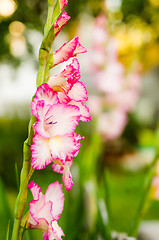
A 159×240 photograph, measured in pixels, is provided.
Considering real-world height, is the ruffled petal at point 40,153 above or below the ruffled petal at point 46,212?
above

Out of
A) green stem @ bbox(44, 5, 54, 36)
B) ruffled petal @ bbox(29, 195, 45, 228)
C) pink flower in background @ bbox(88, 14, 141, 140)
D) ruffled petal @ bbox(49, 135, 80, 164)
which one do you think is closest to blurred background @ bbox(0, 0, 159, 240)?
pink flower in background @ bbox(88, 14, 141, 140)

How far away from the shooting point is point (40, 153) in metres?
0.43

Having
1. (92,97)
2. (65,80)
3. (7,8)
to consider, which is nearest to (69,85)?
(65,80)

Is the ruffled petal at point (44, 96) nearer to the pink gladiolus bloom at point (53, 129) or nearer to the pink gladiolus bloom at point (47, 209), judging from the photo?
the pink gladiolus bloom at point (53, 129)

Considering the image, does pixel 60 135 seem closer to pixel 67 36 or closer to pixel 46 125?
pixel 46 125

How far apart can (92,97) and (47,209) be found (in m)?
1.60

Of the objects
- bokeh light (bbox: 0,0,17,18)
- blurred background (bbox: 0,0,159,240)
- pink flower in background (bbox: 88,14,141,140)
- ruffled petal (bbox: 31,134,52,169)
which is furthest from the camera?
pink flower in background (bbox: 88,14,141,140)

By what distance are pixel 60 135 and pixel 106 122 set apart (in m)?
1.82

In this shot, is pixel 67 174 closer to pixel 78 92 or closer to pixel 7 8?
pixel 78 92

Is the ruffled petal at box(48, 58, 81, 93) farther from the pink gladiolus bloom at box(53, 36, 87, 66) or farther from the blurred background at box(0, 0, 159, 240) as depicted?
the blurred background at box(0, 0, 159, 240)

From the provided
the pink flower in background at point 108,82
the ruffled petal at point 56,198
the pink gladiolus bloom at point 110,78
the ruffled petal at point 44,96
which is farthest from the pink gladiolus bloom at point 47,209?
the pink gladiolus bloom at point 110,78

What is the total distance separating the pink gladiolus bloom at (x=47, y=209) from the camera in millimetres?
484

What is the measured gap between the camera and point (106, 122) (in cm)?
226

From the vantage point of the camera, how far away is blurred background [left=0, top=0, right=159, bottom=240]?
45.0 inches
